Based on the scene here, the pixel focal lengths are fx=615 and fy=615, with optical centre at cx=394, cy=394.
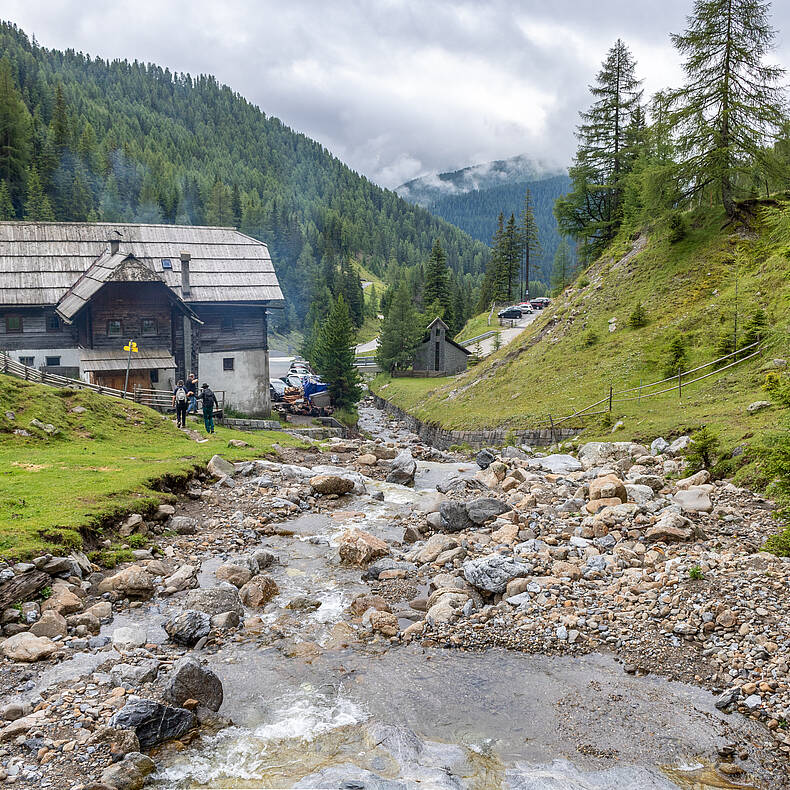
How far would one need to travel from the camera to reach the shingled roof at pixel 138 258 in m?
40.6

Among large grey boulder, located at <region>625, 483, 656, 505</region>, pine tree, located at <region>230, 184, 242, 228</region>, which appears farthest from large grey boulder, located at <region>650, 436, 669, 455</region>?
pine tree, located at <region>230, 184, 242, 228</region>

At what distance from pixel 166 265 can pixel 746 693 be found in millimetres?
43698

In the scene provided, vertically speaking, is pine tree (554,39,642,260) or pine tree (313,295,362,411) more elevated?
pine tree (554,39,642,260)

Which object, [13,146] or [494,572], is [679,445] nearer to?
[494,572]

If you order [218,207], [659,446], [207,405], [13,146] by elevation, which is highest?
[13,146]

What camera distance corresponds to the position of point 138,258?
42.5 metres

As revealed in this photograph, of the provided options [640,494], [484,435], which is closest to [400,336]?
[484,435]

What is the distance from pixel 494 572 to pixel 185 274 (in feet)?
120

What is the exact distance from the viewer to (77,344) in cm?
4003

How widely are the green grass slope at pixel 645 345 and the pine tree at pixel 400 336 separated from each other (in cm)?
2602

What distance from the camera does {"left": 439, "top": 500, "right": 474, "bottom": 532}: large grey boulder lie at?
17953mm

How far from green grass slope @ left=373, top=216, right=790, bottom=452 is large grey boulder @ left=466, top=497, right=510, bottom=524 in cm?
797

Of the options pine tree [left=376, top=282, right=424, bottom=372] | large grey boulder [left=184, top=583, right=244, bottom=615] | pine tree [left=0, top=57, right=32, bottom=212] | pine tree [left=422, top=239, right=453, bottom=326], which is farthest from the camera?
pine tree [left=0, top=57, right=32, bottom=212]

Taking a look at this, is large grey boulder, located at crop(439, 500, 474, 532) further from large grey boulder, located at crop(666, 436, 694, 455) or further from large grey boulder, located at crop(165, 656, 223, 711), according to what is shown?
large grey boulder, located at crop(165, 656, 223, 711)
